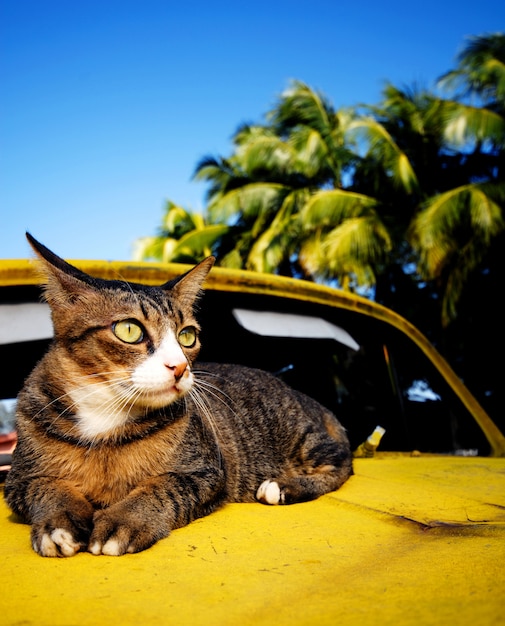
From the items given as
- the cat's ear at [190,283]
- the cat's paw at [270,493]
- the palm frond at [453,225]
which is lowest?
the cat's paw at [270,493]

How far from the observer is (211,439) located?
8.49 ft

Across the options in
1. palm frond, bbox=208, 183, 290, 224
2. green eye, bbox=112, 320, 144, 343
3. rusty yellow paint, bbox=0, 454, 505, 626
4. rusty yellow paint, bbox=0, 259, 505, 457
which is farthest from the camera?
palm frond, bbox=208, 183, 290, 224

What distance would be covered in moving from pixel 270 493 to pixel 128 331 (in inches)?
37.8

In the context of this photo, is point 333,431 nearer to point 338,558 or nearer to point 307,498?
point 307,498

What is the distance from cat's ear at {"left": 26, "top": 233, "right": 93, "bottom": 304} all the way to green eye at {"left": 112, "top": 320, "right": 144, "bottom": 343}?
23 centimetres

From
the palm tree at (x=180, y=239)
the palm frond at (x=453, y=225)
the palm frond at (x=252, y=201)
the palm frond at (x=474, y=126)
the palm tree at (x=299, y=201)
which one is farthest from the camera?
the palm tree at (x=180, y=239)

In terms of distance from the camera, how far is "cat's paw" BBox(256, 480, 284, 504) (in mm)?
2504

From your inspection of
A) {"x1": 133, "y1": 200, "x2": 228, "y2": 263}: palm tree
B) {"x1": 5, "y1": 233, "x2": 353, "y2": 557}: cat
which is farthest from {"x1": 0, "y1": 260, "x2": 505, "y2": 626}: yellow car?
{"x1": 133, "y1": 200, "x2": 228, "y2": 263}: palm tree

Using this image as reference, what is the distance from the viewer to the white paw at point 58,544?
67.0 inches

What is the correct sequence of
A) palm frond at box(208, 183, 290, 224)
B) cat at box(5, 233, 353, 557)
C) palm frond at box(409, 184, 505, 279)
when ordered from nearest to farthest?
cat at box(5, 233, 353, 557) → palm frond at box(409, 184, 505, 279) → palm frond at box(208, 183, 290, 224)

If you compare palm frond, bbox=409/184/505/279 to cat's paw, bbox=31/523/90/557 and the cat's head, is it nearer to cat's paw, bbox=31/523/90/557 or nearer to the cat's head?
the cat's head

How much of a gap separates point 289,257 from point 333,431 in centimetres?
1640

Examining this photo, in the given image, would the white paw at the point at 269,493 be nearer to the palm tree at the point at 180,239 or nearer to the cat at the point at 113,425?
the cat at the point at 113,425

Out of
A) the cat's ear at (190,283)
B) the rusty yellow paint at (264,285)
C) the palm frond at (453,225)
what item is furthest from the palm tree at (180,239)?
the cat's ear at (190,283)
